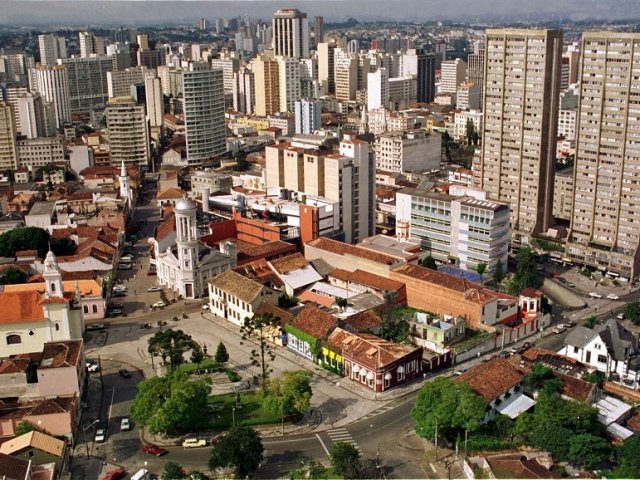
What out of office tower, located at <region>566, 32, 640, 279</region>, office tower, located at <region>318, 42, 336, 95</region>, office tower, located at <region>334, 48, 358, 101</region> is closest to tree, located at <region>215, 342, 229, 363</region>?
office tower, located at <region>566, 32, 640, 279</region>

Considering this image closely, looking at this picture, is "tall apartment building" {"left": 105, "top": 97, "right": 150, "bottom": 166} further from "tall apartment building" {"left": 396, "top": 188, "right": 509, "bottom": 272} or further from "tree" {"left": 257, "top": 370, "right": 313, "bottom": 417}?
"tree" {"left": 257, "top": 370, "right": 313, "bottom": 417}

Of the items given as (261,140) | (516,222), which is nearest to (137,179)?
(261,140)

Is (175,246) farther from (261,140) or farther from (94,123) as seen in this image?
(94,123)

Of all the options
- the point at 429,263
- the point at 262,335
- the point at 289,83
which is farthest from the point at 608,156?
the point at 289,83

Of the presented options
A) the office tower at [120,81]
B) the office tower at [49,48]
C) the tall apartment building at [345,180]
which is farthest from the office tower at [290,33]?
the tall apartment building at [345,180]

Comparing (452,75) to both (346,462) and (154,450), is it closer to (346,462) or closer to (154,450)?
(154,450)

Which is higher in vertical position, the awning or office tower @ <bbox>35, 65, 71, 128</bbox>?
office tower @ <bbox>35, 65, 71, 128</bbox>
